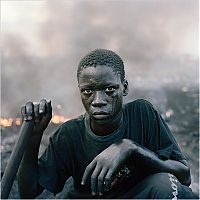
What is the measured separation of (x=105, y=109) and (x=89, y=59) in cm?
23

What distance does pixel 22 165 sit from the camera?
2.21 metres

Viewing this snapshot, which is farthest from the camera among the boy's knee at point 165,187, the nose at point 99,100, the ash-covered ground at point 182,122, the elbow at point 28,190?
the ash-covered ground at point 182,122

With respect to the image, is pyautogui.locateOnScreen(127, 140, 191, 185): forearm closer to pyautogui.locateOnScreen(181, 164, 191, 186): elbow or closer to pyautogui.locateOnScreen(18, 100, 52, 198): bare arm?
pyautogui.locateOnScreen(181, 164, 191, 186): elbow

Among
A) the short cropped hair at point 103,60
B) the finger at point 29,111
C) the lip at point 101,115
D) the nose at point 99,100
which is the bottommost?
the lip at point 101,115

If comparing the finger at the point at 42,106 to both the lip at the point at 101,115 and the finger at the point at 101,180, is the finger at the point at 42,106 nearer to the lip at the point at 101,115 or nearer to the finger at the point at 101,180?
the lip at the point at 101,115

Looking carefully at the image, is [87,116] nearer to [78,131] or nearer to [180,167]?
[78,131]

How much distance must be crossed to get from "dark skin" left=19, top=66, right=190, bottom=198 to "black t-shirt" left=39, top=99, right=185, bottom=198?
4cm

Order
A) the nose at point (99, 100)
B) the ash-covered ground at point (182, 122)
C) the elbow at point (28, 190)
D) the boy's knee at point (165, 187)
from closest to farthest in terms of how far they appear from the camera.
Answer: the boy's knee at point (165, 187), the nose at point (99, 100), the elbow at point (28, 190), the ash-covered ground at point (182, 122)

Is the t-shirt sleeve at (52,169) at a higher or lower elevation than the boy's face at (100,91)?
lower

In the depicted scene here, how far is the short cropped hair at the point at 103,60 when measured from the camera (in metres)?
2.15

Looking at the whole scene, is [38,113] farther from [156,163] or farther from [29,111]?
[156,163]

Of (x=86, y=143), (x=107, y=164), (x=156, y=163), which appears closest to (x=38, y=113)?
(x=86, y=143)

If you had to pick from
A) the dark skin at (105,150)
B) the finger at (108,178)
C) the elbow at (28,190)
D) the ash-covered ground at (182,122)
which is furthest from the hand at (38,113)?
the ash-covered ground at (182,122)

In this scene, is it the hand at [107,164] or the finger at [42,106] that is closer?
the hand at [107,164]
